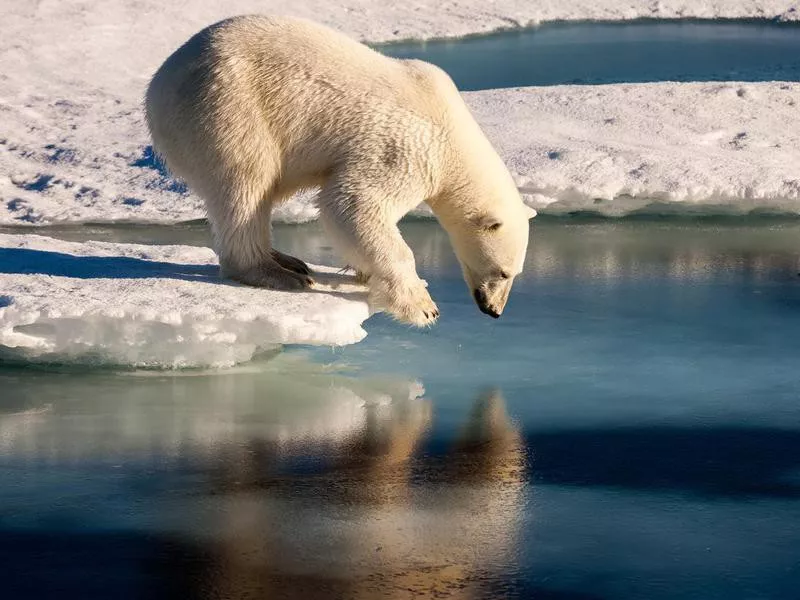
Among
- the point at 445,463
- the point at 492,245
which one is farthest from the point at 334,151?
the point at 445,463

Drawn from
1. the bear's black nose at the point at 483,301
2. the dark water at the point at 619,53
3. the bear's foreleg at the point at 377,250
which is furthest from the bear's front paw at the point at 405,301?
the dark water at the point at 619,53

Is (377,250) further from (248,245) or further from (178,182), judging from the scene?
(178,182)

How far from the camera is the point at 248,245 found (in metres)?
5.36

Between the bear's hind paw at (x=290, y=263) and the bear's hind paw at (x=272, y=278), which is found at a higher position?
the bear's hind paw at (x=290, y=263)

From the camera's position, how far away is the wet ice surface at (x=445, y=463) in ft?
11.9

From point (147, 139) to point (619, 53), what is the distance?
649 centimetres

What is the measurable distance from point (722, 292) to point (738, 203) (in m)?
1.42

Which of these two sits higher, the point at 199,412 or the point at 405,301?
the point at 405,301

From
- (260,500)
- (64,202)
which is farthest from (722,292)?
(64,202)

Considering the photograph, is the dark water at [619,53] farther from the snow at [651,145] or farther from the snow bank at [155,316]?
the snow bank at [155,316]

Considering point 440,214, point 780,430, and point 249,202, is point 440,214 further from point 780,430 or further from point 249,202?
point 780,430

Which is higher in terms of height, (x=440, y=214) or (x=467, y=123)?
(x=467, y=123)

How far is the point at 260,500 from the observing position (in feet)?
13.5

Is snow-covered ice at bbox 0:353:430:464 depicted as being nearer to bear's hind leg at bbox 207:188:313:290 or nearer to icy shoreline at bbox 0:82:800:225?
bear's hind leg at bbox 207:188:313:290
